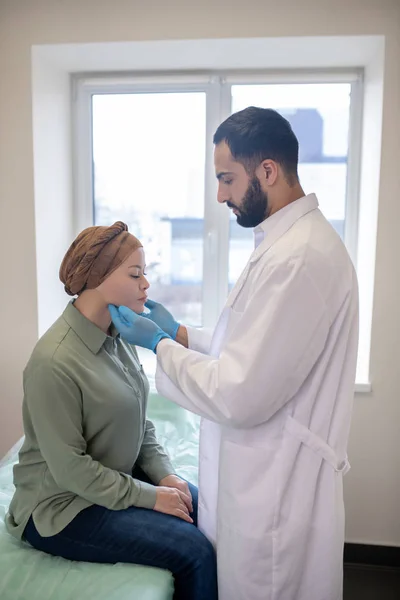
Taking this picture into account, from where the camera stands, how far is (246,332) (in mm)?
1125

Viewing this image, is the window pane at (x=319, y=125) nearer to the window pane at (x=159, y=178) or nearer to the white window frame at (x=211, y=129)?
the white window frame at (x=211, y=129)

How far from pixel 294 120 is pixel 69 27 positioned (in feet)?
3.42

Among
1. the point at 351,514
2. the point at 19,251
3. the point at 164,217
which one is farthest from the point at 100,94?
the point at 351,514

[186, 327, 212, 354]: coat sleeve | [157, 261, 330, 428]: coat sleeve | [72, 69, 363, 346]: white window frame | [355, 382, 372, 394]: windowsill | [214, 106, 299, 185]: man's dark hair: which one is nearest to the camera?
[157, 261, 330, 428]: coat sleeve

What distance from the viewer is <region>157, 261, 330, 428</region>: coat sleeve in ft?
3.57

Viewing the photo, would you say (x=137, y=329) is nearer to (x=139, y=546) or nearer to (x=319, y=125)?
(x=139, y=546)

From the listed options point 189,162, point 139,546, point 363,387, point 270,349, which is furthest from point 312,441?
point 189,162

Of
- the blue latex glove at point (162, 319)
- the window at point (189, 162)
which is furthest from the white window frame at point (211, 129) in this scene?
the blue latex glove at point (162, 319)

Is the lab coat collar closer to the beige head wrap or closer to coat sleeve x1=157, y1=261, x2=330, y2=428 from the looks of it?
coat sleeve x1=157, y1=261, x2=330, y2=428

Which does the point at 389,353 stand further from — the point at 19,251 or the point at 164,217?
the point at 19,251

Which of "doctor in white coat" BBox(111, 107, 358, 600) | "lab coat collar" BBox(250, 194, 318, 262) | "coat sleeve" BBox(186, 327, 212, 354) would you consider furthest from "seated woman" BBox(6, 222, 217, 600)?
"lab coat collar" BBox(250, 194, 318, 262)

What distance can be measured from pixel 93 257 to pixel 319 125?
5.01 ft

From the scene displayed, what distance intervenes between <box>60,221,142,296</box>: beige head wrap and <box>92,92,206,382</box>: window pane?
3.92 feet

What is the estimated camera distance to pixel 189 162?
254 cm
